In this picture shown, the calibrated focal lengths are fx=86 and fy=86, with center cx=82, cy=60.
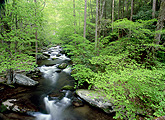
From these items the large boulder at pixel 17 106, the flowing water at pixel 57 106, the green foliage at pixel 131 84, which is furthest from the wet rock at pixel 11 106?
the green foliage at pixel 131 84

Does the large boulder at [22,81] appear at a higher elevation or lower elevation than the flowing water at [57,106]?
higher

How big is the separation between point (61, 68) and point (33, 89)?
4997 millimetres

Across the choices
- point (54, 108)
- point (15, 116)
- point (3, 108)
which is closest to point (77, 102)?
point (54, 108)

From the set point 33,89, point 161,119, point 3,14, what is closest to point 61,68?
point 33,89

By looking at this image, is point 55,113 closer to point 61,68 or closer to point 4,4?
point 61,68

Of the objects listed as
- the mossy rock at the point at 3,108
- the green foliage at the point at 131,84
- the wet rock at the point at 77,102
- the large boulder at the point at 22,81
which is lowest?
the wet rock at the point at 77,102

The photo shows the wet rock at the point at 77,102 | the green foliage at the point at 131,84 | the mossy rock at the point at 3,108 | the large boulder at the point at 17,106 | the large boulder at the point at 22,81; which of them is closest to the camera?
the green foliage at the point at 131,84

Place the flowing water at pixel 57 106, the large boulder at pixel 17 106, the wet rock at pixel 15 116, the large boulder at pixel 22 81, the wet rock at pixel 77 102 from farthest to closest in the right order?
1. the large boulder at pixel 22 81
2. the wet rock at pixel 77 102
3. the flowing water at pixel 57 106
4. the large boulder at pixel 17 106
5. the wet rock at pixel 15 116

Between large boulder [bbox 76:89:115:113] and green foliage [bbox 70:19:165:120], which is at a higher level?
green foliage [bbox 70:19:165:120]

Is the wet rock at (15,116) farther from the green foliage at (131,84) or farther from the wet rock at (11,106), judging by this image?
the green foliage at (131,84)

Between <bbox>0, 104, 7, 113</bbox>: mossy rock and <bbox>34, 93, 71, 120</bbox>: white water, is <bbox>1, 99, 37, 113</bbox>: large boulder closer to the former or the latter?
<bbox>0, 104, 7, 113</bbox>: mossy rock

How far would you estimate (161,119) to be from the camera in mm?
3668

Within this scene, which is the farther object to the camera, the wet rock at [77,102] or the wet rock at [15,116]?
the wet rock at [77,102]

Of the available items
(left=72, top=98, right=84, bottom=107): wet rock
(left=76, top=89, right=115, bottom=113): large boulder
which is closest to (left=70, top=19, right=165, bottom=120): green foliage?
(left=76, top=89, right=115, bottom=113): large boulder
